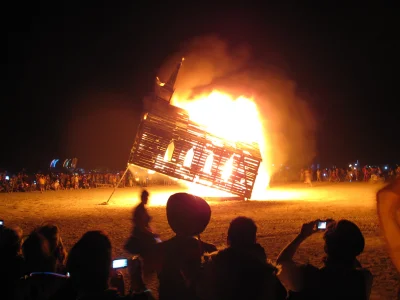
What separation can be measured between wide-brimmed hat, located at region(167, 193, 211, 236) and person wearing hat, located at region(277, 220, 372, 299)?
2.14ft

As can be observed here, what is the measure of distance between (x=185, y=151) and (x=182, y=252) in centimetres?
Result: 1051

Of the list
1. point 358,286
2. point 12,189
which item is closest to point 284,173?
point 12,189

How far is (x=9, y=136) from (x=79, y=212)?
5572cm

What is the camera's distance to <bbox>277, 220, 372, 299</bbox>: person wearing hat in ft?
7.93

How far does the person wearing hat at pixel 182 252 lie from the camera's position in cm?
239

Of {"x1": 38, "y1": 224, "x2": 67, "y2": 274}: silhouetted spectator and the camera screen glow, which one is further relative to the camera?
{"x1": 38, "y1": 224, "x2": 67, "y2": 274}: silhouetted spectator

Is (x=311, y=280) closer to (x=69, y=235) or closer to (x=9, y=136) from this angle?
(x=69, y=235)

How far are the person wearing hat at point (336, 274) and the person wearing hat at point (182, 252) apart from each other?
0.61 meters

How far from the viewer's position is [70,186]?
29.0 meters

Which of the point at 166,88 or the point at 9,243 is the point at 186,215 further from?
the point at 166,88

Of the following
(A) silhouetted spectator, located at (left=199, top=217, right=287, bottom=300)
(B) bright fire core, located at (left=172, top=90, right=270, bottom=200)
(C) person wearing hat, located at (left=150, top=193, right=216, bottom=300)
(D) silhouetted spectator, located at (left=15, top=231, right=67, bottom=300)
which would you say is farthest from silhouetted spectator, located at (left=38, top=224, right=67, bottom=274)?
(B) bright fire core, located at (left=172, top=90, right=270, bottom=200)

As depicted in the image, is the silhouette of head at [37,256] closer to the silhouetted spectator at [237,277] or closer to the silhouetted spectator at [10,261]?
the silhouetted spectator at [10,261]

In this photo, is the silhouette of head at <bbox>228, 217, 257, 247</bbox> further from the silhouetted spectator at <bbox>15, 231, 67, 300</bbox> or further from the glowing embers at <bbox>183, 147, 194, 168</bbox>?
the glowing embers at <bbox>183, 147, 194, 168</bbox>

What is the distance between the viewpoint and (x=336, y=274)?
8.04ft
